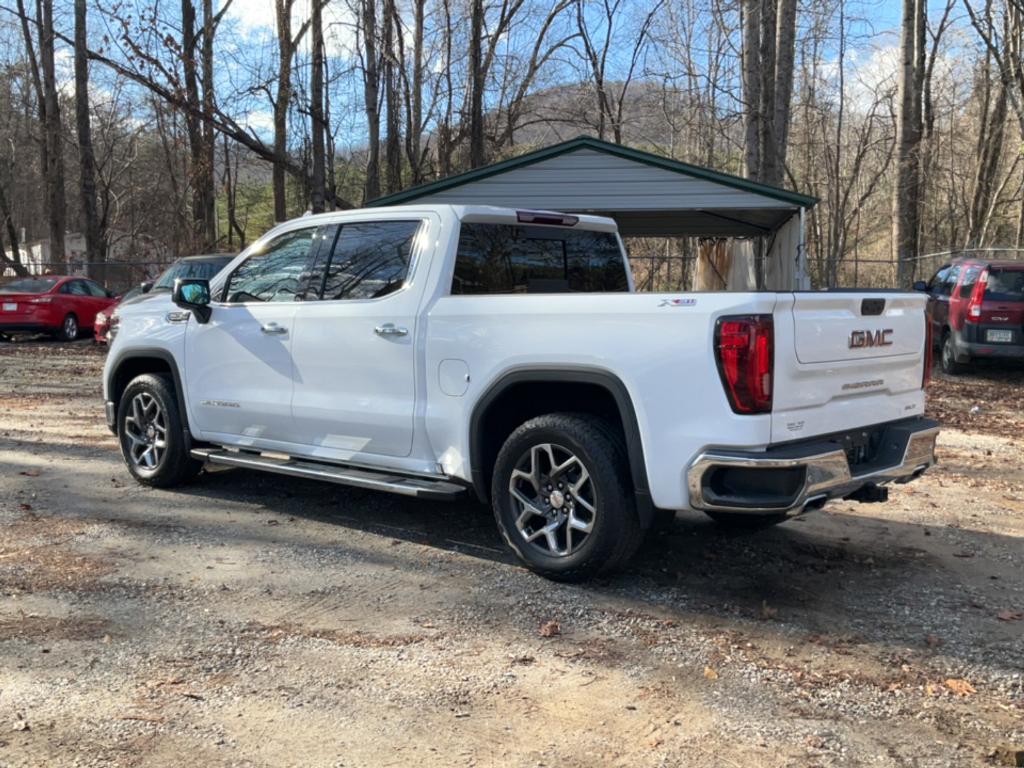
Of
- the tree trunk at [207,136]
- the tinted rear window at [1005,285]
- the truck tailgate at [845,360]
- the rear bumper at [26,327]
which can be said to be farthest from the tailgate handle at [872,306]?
the tree trunk at [207,136]

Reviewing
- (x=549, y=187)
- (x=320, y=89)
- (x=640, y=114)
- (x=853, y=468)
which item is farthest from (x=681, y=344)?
(x=640, y=114)

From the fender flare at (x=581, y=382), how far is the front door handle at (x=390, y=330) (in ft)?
2.18

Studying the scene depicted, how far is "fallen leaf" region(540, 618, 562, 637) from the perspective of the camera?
4156 mm

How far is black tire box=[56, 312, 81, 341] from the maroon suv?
16.8 meters

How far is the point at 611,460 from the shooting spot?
4.48 meters

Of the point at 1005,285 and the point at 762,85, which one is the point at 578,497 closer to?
the point at 1005,285

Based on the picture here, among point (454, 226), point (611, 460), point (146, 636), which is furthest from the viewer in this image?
point (454, 226)

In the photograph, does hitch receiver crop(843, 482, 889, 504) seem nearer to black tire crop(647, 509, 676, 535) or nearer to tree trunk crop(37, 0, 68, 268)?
black tire crop(647, 509, 676, 535)

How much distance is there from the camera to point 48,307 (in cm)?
1941

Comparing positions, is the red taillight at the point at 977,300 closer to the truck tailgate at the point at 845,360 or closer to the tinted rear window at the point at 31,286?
the truck tailgate at the point at 845,360

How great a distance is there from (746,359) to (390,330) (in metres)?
2.16

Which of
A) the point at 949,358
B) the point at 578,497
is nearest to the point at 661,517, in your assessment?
the point at 578,497

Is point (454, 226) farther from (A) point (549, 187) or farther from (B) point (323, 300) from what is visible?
(A) point (549, 187)

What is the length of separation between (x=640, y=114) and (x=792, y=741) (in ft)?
109
